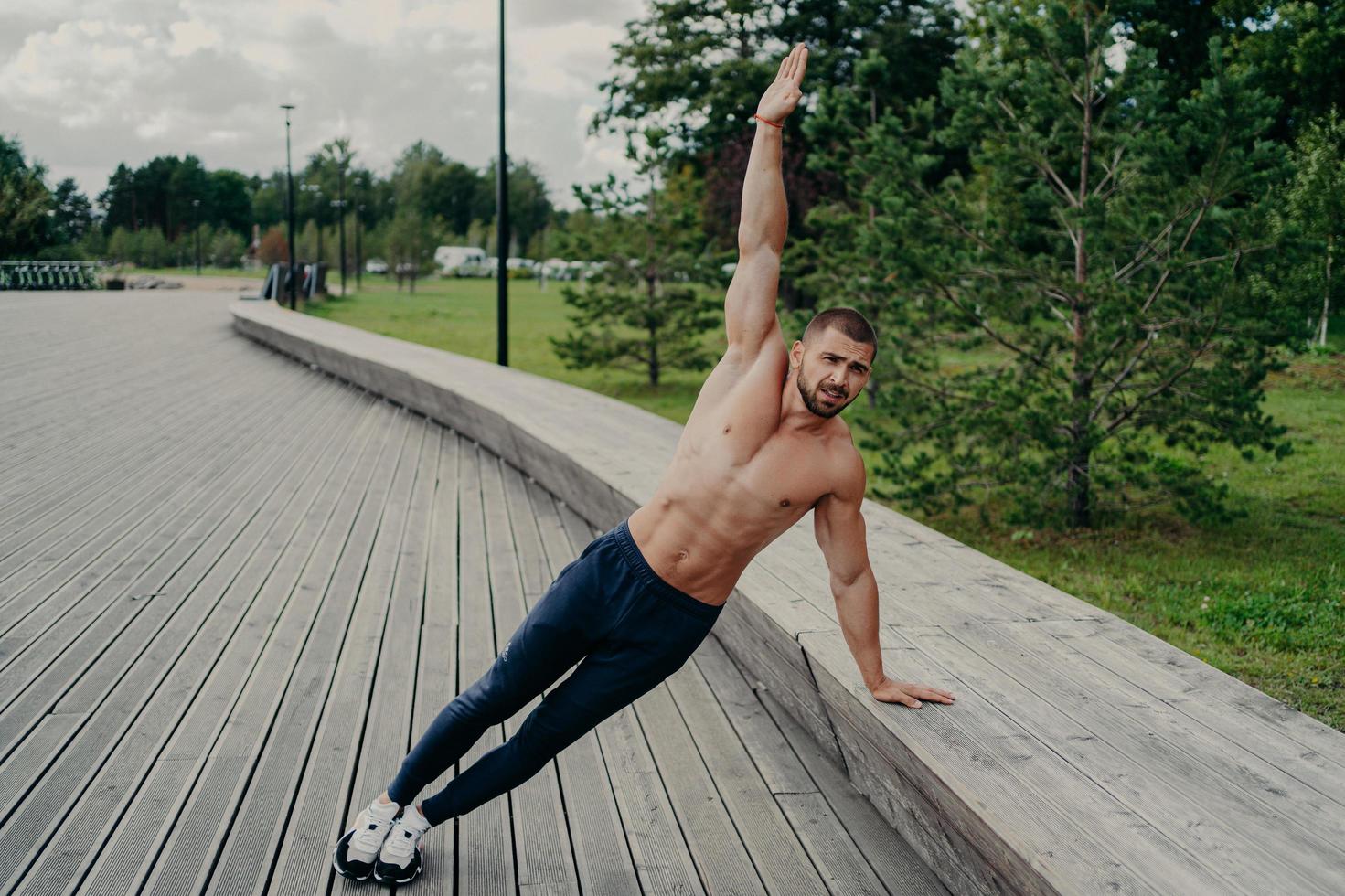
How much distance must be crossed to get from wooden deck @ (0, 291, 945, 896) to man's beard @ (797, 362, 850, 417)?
1223 millimetres

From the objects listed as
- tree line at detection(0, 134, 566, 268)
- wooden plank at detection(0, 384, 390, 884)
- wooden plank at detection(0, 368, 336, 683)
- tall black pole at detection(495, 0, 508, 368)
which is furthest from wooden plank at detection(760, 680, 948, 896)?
tree line at detection(0, 134, 566, 268)

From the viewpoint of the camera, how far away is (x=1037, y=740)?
9.12 ft

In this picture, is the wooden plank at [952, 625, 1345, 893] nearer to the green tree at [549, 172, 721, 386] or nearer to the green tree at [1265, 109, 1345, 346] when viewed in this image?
the green tree at [1265, 109, 1345, 346]

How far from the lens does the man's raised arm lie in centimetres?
279

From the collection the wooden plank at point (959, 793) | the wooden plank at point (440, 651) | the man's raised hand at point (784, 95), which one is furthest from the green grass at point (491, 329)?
the man's raised hand at point (784, 95)

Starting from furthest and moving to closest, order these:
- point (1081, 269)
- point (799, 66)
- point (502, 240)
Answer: point (502, 240)
point (1081, 269)
point (799, 66)

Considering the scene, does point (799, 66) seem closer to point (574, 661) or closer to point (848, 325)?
point (848, 325)

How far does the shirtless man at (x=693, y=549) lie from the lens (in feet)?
8.83

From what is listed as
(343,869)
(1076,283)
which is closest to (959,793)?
(343,869)

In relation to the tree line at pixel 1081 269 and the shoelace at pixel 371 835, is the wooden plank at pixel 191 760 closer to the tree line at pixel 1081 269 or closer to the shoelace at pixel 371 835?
the shoelace at pixel 371 835

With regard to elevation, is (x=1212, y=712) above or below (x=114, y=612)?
above

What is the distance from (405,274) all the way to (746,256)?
50.6 metres

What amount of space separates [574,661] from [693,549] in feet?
1.38

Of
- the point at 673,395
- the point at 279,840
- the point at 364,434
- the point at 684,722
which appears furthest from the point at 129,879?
the point at 673,395
